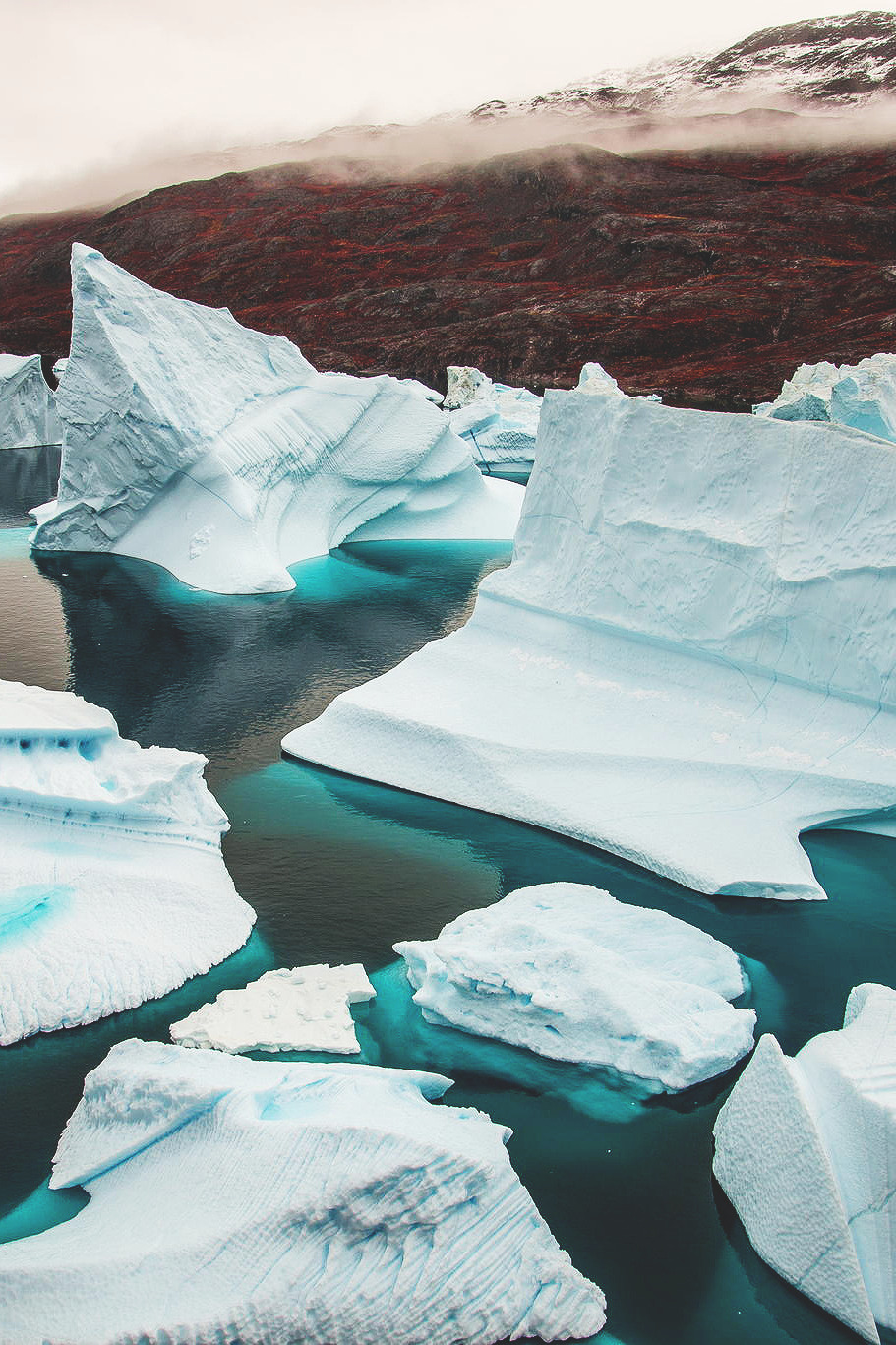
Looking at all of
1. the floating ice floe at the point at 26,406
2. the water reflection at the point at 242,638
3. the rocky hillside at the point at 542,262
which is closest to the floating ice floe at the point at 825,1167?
the water reflection at the point at 242,638

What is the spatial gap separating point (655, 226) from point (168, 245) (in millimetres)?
23950

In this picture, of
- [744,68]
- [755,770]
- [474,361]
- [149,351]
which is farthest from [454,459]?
[744,68]

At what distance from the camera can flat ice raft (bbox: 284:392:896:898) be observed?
7246 mm

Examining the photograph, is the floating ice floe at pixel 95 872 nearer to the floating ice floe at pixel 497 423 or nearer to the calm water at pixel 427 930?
the calm water at pixel 427 930

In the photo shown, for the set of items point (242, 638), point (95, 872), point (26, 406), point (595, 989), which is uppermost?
point (26, 406)

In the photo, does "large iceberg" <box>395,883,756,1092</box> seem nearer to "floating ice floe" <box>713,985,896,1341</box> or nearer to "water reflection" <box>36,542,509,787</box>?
"floating ice floe" <box>713,985,896,1341</box>

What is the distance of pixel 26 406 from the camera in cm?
2714

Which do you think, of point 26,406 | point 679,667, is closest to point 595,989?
point 679,667

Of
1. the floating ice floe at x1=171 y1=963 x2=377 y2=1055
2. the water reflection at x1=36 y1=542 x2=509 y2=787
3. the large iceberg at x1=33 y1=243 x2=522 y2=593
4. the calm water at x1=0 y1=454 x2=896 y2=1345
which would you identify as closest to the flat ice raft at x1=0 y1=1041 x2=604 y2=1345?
the calm water at x1=0 y1=454 x2=896 y2=1345

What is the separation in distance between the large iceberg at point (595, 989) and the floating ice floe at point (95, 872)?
125 centimetres

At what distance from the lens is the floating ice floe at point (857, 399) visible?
48.7 feet

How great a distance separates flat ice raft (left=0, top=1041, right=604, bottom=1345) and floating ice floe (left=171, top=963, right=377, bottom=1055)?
94 cm

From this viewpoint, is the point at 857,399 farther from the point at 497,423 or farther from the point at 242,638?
the point at 497,423

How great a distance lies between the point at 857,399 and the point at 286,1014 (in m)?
12.2
